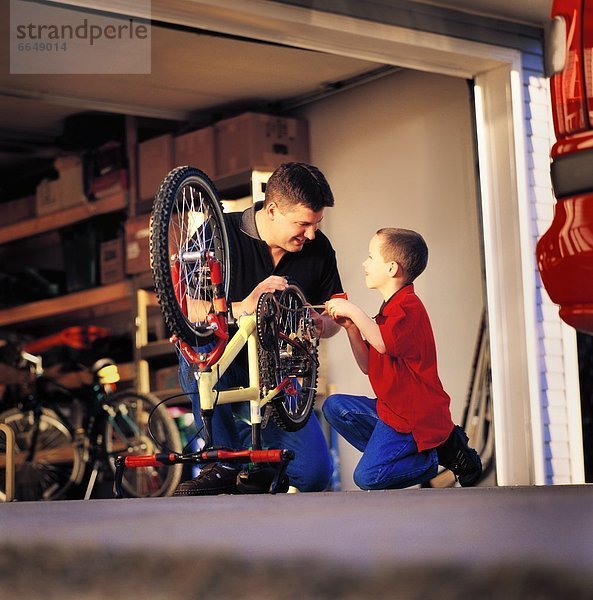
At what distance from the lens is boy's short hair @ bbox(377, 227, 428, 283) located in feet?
14.8

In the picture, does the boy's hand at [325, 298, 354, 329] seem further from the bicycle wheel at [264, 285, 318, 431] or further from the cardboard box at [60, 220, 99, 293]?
the cardboard box at [60, 220, 99, 293]

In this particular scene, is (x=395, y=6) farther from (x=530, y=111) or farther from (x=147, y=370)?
(x=147, y=370)

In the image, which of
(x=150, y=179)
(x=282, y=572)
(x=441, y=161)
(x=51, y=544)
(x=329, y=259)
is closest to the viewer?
(x=282, y=572)

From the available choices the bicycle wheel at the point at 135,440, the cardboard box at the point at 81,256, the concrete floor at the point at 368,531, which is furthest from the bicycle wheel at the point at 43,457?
the concrete floor at the point at 368,531

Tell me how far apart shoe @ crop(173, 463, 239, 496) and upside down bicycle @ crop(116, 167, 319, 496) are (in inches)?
2.4

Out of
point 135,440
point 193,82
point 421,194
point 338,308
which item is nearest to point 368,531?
point 338,308

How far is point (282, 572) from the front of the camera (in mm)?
1509

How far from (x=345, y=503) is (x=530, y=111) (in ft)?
17.2

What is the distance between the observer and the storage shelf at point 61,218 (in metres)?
8.52

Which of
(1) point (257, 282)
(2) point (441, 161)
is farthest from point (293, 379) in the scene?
(2) point (441, 161)

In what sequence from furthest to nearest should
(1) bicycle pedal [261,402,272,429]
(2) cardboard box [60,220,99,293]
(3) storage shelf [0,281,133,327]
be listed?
(2) cardboard box [60,220,99,293], (3) storage shelf [0,281,133,327], (1) bicycle pedal [261,402,272,429]

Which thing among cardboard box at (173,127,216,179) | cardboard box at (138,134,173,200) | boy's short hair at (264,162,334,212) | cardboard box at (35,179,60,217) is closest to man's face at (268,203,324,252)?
boy's short hair at (264,162,334,212)

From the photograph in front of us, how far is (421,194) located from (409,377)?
10.5ft

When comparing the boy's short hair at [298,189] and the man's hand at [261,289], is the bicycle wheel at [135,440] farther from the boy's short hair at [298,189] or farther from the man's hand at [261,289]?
the man's hand at [261,289]
